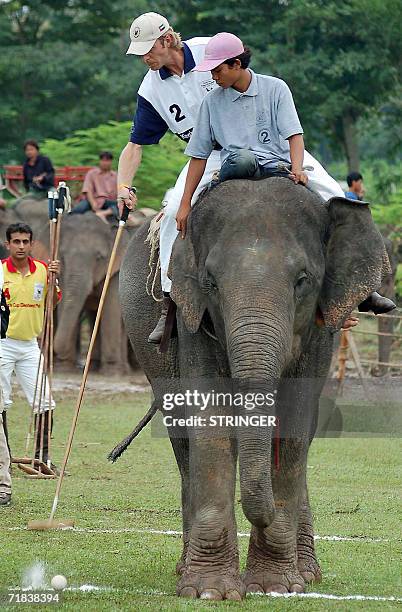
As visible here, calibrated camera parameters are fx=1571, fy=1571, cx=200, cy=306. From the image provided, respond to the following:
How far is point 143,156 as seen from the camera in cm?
2702

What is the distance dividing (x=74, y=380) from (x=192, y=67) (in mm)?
14024

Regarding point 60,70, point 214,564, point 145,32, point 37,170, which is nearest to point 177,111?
point 145,32

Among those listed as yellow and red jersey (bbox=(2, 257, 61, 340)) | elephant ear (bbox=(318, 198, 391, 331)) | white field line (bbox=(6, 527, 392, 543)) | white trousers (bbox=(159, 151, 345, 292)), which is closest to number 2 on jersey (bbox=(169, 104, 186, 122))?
white trousers (bbox=(159, 151, 345, 292))

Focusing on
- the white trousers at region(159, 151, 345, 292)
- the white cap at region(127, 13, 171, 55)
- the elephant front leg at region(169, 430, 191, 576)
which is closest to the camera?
the white trousers at region(159, 151, 345, 292)

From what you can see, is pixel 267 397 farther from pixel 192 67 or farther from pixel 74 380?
pixel 74 380

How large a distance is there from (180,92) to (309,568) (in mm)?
2886

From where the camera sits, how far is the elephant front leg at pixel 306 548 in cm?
894

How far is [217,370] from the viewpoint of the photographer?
8.48 meters

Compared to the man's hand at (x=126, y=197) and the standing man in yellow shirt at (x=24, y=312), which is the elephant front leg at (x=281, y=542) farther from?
the standing man in yellow shirt at (x=24, y=312)

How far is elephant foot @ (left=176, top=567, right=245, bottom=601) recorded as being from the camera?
8164mm

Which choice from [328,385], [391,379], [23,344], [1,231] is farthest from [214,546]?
[1,231]

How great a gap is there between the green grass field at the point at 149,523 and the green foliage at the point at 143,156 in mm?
9853

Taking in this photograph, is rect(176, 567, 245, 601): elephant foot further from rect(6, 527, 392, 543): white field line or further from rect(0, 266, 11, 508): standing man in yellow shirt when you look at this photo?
rect(0, 266, 11, 508): standing man in yellow shirt

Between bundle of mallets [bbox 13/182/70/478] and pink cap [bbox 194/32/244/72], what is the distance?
5.09 m
